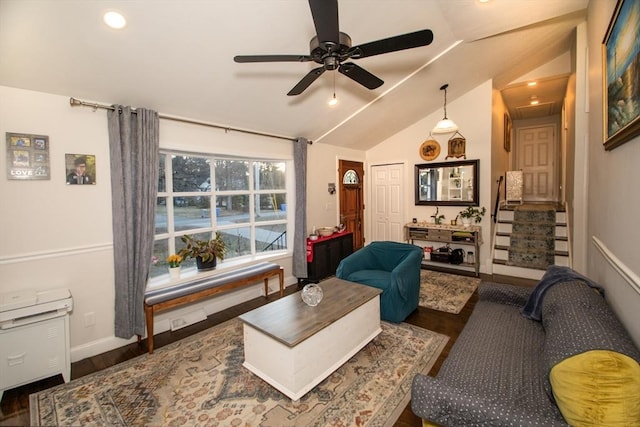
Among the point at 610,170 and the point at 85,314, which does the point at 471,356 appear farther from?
the point at 85,314

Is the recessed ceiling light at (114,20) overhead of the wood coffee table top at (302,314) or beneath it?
overhead

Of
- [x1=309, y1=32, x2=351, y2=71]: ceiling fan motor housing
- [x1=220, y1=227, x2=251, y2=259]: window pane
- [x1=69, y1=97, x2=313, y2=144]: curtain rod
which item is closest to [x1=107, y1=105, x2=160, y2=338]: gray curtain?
[x1=69, y1=97, x2=313, y2=144]: curtain rod

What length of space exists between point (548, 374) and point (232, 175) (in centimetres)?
380

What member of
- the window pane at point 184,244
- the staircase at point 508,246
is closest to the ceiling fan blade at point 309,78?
the window pane at point 184,244

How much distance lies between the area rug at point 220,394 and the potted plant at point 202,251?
41.9 inches

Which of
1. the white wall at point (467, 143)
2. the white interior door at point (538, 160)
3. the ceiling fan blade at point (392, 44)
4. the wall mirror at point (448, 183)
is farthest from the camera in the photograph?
the white interior door at point (538, 160)

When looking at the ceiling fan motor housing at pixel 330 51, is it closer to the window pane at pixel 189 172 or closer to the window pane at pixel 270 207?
the window pane at pixel 189 172

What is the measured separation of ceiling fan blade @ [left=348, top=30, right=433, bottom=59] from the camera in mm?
1848

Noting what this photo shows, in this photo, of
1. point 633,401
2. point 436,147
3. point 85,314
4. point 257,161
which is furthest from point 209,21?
point 436,147

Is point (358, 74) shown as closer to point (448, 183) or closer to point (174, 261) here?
point (174, 261)

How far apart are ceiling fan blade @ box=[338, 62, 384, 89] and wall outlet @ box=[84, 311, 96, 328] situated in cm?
313

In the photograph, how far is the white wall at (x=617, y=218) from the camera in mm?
1418

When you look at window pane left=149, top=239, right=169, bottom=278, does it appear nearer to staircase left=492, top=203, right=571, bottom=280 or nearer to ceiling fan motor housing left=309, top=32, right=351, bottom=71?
ceiling fan motor housing left=309, top=32, right=351, bottom=71

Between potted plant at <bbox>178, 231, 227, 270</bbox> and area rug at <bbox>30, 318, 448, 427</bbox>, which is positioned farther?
potted plant at <bbox>178, 231, 227, 270</bbox>
